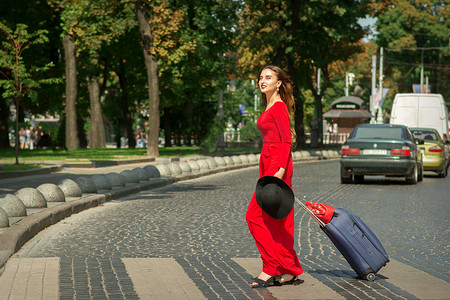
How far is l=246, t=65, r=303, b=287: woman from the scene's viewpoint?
252 inches

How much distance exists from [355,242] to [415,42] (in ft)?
224

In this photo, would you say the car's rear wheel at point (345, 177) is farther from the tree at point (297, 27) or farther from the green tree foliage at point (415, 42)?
the green tree foliage at point (415, 42)

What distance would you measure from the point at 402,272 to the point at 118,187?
10.3 metres

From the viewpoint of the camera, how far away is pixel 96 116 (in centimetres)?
4188

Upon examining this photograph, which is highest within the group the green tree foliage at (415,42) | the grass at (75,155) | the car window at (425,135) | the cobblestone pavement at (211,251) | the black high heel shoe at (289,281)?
the green tree foliage at (415,42)

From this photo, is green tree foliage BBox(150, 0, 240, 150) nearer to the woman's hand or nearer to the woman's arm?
the woman's arm

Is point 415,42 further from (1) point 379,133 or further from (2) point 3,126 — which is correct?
(1) point 379,133

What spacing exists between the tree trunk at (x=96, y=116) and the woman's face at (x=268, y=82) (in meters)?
36.0

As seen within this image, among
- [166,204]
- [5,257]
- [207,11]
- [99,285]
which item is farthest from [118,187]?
[207,11]

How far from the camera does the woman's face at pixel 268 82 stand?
6.63 m

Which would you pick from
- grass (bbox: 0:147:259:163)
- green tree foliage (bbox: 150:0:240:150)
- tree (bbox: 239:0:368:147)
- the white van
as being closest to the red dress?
grass (bbox: 0:147:259:163)

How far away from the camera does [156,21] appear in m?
33.5

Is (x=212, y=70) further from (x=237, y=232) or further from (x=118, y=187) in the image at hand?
(x=237, y=232)

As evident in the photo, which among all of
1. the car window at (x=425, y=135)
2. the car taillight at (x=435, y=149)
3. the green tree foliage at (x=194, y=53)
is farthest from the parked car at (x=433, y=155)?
the green tree foliage at (x=194, y=53)
